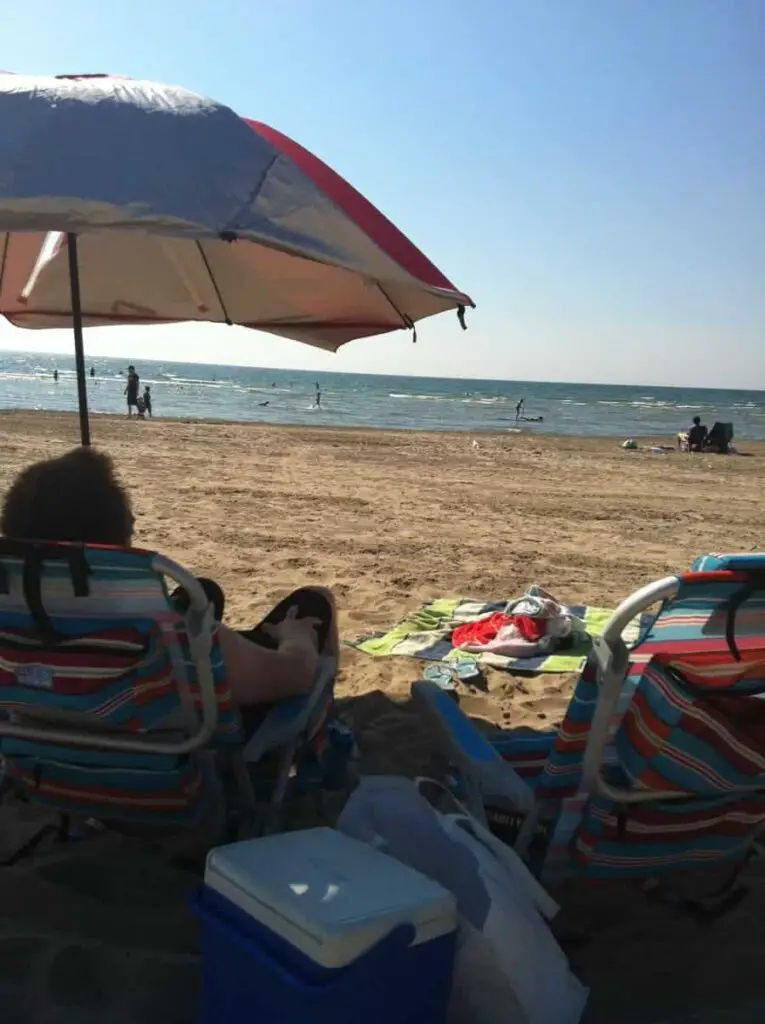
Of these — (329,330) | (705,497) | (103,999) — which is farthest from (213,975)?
(705,497)

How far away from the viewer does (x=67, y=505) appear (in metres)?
2.22

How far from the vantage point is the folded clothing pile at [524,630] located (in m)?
4.57

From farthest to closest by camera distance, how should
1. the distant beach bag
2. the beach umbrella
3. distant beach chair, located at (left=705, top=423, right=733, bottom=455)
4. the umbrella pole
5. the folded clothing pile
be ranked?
distant beach chair, located at (left=705, top=423, right=733, bottom=455)
the folded clothing pile
the umbrella pole
the beach umbrella
the distant beach bag

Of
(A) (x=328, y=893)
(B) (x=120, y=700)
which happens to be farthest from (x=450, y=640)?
(A) (x=328, y=893)

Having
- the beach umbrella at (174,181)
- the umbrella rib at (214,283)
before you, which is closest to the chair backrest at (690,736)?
the beach umbrella at (174,181)

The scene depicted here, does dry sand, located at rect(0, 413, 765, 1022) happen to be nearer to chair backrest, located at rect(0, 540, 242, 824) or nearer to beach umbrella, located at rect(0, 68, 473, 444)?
chair backrest, located at rect(0, 540, 242, 824)

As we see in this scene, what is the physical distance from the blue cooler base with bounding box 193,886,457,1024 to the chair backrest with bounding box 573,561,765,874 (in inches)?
27.6

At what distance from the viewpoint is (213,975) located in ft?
5.40

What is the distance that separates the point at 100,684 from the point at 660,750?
1.33 m

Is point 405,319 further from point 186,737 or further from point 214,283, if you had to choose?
point 186,737

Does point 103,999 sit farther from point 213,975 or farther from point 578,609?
point 578,609

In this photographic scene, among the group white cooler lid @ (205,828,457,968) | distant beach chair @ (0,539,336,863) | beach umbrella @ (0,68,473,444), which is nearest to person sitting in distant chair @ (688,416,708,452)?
beach umbrella @ (0,68,473,444)

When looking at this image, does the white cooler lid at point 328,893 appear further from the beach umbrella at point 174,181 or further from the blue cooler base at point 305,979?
the beach umbrella at point 174,181

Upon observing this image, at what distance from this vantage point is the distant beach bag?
170 cm
